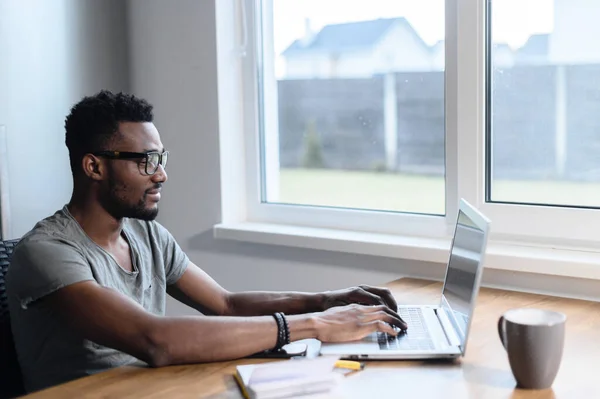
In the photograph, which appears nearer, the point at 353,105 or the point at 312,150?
the point at 353,105

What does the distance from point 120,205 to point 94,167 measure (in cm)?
10

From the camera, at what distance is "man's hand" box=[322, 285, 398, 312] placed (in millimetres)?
1807

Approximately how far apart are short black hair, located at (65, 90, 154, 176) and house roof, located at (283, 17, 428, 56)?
0.89 meters

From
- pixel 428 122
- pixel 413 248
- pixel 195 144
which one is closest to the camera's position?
pixel 413 248

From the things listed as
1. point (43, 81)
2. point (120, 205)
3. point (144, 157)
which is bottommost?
point (120, 205)

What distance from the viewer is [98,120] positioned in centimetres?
178

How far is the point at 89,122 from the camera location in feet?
5.84

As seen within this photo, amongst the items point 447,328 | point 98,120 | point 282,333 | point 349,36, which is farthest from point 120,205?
point 349,36

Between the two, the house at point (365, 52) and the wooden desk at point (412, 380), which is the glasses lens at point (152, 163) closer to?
the wooden desk at point (412, 380)

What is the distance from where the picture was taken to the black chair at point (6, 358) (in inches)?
68.7

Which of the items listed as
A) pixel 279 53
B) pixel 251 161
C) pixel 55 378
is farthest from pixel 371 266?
pixel 55 378

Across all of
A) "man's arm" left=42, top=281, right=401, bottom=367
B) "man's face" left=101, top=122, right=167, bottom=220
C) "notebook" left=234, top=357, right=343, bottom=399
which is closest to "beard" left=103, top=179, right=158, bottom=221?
"man's face" left=101, top=122, right=167, bottom=220

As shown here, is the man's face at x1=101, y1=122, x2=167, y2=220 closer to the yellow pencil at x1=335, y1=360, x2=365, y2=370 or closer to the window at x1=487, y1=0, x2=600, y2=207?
the yellow pencil at x1=335, y1=360, x2=365, y2=370

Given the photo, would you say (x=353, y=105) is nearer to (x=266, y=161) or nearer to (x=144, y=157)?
(x=266, y=161)
